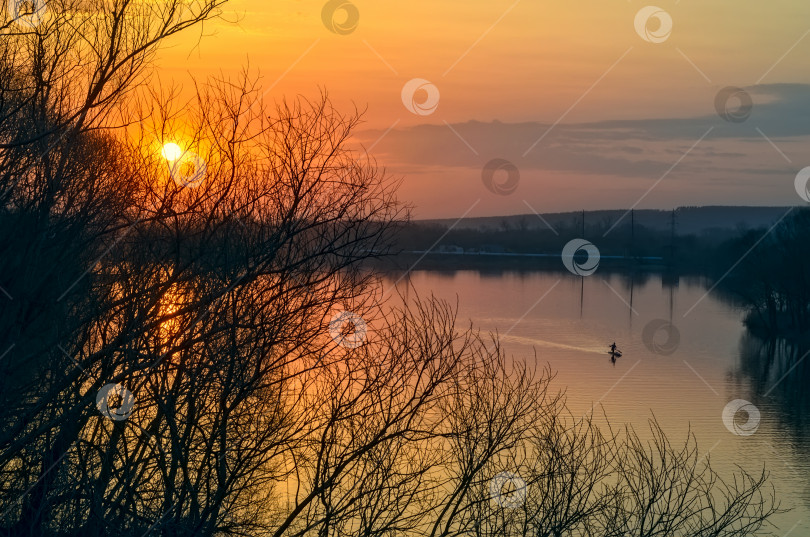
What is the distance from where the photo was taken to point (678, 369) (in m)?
A: 35.6

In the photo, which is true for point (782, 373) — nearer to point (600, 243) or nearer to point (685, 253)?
point (685, 253)

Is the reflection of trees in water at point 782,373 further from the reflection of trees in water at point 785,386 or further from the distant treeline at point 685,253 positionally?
the distant treeline at point 685,253

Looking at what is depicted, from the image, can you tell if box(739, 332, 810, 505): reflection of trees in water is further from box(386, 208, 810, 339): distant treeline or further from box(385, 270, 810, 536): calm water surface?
box(386, 208, 810, 339): distant treeline

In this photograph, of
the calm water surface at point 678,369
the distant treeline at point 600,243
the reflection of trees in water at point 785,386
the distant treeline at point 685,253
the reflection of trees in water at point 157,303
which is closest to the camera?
the reflection of trees in water at point 157,303

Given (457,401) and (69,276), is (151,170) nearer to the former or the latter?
(69,276)

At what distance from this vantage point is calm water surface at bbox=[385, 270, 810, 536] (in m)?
24.4

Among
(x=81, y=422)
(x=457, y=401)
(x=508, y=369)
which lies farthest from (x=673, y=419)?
(x=81, y=422)

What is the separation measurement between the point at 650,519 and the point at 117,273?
34.3 ft

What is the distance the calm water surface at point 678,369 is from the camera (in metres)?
24.4

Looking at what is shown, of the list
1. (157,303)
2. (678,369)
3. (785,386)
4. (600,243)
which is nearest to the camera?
(157,303)

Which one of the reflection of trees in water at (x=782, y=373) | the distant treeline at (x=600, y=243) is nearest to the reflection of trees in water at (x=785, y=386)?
the reflection of trees in water at (x=782, y=373)

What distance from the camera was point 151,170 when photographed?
32.4ft

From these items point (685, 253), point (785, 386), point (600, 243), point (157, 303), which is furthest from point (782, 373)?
point (600, 243)

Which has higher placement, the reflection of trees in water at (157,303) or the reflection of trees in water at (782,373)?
the reflection of trees in water at (782,373)
